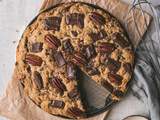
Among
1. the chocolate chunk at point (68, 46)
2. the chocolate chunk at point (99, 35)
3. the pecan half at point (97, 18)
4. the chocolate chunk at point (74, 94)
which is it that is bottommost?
the chocolate chunk at point (74, 94)

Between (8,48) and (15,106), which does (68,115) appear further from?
(8,48)

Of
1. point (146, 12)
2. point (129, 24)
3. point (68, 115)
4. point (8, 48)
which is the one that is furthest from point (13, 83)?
point (146, 12)

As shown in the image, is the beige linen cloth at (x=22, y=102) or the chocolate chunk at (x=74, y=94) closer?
the chocolate chunk at (x=74, y=94)

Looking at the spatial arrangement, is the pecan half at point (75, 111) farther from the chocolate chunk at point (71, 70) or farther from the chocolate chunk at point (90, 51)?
the chocolate chunk at point (90, 51)

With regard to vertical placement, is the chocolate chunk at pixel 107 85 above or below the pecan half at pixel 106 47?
below

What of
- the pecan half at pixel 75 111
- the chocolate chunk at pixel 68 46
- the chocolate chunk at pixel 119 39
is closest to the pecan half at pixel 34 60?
the chocolate chunk at pixel 68 46

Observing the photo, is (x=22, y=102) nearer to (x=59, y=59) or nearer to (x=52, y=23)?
(x=59, y=59)
